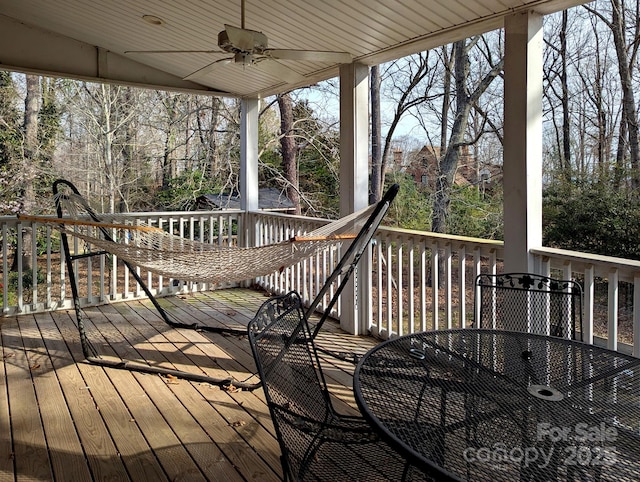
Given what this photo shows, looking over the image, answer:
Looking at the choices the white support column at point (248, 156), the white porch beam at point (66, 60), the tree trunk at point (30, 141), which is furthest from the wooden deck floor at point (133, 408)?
the tree trunk at point (30, 141)

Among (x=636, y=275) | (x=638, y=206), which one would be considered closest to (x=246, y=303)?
(x=636, y=275)

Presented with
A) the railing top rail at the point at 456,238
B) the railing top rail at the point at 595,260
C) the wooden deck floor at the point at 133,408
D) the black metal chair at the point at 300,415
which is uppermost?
the railing top rail at the point at 456,238

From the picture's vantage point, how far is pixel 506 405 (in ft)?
4.42

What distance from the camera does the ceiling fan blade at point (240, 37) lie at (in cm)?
271

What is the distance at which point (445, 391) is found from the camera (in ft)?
4.78

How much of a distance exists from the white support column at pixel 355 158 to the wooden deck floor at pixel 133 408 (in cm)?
27

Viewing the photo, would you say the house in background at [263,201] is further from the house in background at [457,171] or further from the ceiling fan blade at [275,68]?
the ceiling fan blade at [275,68]

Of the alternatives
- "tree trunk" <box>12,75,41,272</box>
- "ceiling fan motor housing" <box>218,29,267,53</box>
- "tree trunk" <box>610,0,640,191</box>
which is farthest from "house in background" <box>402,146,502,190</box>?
"tree trunk" <box>12,75,41,272</box>

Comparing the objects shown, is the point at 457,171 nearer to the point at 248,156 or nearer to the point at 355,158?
the point at 248,156

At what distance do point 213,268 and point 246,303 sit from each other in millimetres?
2102

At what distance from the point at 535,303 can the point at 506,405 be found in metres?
1.13

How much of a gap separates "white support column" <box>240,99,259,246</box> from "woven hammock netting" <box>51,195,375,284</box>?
7.98 ft

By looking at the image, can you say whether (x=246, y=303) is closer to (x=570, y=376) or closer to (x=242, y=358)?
(x=242, y=358)

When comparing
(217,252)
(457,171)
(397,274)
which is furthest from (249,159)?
(457,171)
